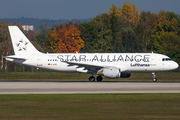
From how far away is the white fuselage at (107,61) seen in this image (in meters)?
39.0

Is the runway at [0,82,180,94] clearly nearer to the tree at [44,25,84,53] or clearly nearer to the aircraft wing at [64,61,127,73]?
the aircraft wing at [64,61,127,73]

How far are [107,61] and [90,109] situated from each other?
2352cm

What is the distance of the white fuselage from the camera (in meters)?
39.0

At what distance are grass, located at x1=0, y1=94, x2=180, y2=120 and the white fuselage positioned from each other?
60.1 ft

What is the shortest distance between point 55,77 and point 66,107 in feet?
108

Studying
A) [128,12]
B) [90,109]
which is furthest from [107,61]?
[128,12]

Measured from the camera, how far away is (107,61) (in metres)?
39.8

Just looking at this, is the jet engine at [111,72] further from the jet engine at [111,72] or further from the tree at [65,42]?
the tree at [65,42]

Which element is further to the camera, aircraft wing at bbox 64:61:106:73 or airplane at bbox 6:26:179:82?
airplane at bbox 6:26:179:82

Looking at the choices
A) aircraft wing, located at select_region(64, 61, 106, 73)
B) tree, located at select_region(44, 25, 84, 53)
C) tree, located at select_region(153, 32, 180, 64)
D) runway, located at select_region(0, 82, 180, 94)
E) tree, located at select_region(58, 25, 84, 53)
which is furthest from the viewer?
tree, located at select_region(44, 25, 84, 53)

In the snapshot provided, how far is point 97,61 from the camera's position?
1581 inches

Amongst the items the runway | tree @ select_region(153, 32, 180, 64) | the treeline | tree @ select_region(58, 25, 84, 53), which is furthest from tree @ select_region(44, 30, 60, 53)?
the runway

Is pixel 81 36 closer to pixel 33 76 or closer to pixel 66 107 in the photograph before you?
pixel 33 76

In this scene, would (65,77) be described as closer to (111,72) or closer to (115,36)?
(111,72)
